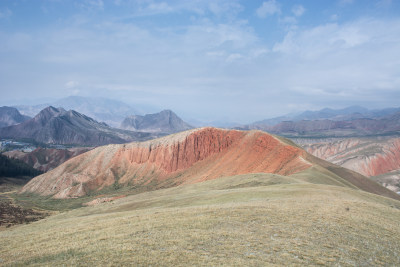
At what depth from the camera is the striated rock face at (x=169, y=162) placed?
7838cm

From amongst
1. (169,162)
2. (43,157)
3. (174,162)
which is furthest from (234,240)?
(43,157)

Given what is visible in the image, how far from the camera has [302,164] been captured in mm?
60719

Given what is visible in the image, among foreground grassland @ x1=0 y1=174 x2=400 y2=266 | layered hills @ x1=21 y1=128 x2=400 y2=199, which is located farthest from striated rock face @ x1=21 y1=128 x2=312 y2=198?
foreground grassland @ x1=0 y1=174 x2=400 y2=266

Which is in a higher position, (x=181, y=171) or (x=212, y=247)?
(x=212, y=247)

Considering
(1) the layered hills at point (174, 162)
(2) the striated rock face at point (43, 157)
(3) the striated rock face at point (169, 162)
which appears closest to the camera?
(1) the layered hills at point (174, 162)

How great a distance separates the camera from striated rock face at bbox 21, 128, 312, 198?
257 feet

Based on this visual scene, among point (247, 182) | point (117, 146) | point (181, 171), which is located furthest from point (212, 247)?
point (117, 146)

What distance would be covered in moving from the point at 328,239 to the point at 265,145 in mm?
65624

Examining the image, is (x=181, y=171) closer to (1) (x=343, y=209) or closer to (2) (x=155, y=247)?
(1) (x=343, y=209)

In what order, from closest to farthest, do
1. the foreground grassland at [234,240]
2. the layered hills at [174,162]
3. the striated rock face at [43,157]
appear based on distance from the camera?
the foreground grassland at [234,240], the layered hills at [174,162], the striated rock face at [43,157]

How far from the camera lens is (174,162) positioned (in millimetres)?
99562

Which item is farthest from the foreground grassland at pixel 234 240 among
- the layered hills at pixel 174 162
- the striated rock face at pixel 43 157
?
the striated rock face at pixel 43 157

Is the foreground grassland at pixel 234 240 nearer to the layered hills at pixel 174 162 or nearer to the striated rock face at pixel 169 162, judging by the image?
the layered hills at pixel 174 162

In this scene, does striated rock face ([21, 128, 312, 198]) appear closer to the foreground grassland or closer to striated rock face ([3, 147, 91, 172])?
the foreground grassland
